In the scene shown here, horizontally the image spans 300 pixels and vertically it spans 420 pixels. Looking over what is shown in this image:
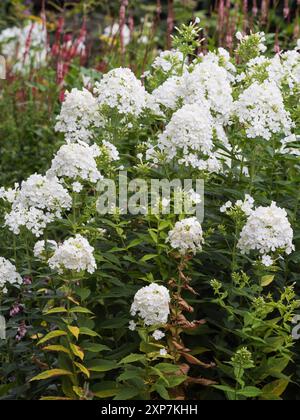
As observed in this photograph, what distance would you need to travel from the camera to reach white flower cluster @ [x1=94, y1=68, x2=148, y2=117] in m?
3.80

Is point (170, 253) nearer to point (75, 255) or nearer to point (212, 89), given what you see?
point (75, 255)

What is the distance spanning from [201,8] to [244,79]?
28.9 feet

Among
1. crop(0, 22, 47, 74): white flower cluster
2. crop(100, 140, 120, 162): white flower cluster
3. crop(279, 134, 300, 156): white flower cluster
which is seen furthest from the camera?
crop(0, 22, 47, 74): white flower cluster

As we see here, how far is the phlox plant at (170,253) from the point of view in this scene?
10.9 feet

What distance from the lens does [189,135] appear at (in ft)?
11.3

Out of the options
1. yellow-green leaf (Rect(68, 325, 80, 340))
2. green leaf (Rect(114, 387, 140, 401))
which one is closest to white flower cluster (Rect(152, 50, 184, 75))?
yellow-green leaf (Rect(68, 325, 80, 340))

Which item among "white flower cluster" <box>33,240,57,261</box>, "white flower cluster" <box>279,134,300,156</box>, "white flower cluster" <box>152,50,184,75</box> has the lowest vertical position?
Answer: "white flower cluster" <box>33,240,57,261</box>

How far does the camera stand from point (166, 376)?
337 centimetres

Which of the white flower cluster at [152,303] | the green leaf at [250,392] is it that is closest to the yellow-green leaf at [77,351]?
the white flower cluster at [152,303]

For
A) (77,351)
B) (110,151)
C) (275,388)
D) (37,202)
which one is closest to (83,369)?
(77,351)

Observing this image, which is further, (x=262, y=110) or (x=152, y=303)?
(x=262, y=110)

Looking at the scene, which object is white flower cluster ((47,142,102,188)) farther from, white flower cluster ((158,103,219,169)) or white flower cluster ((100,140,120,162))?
white flower cluster ((158,103,219,169))

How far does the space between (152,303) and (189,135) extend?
2.43ft
